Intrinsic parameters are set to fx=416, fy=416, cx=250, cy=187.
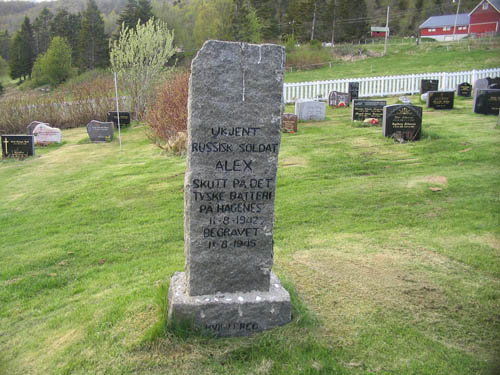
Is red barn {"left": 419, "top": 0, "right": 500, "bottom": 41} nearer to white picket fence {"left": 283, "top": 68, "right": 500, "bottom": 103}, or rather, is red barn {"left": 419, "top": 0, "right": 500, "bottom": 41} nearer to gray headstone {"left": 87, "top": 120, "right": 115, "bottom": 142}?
white picket fence {"left": 283, "top": 68, "right": 500, "bottom": 103}

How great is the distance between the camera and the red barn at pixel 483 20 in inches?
2073

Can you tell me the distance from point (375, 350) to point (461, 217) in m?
4.11

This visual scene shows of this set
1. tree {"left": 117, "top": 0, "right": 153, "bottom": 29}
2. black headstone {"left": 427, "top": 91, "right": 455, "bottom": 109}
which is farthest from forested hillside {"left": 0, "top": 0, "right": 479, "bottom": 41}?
black headstone {"left": 427, "top": 91, "right": 455, "bottom": 109}

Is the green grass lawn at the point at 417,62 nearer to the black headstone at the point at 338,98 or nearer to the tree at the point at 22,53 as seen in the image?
→ the black headstone at the point at 338,98

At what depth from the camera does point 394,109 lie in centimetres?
1130

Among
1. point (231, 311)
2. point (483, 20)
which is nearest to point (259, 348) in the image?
point (231, 311)

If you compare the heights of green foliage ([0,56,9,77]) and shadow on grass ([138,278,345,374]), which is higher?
green foliage ([0,56,9,77])

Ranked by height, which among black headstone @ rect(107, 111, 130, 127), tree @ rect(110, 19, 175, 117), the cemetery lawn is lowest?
the cemetery lawn

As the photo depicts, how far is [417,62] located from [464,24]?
30.9 m

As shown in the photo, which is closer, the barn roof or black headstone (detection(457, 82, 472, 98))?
black headstone (detection(457, 82, 472, 98))

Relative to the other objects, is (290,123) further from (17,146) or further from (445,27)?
(445,27)

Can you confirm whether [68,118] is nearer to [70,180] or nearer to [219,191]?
[70,180]

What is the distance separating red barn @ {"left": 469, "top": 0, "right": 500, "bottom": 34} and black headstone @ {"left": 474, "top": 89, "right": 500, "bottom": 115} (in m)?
44.8

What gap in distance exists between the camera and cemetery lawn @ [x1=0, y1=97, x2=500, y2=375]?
3611mm
